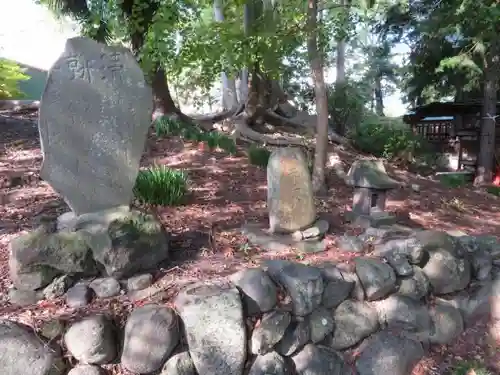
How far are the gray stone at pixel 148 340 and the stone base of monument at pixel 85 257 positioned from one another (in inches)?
14.6

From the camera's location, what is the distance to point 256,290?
9.14 ft

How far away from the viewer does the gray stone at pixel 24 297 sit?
275 centimetres

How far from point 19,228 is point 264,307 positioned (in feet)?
8.21

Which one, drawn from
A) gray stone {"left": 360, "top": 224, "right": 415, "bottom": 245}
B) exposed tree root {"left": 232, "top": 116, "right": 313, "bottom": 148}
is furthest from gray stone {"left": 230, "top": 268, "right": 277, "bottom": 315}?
exposed tree root {"left": 232, "top": 116, "right": 313, "bottom": 148}

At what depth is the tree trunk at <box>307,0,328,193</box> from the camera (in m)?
5.16

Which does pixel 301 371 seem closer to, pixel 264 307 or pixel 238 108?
pixel 264 307

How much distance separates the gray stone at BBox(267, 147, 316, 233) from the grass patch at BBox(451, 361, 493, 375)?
162 cm

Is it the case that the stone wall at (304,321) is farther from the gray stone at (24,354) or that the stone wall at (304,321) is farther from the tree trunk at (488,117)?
the tree trunk at (488,117)

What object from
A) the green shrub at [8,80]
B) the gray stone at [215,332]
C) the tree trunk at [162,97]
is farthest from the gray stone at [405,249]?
the green shrub at [8,80]

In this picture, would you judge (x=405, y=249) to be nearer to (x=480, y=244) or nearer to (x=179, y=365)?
(x=480, y=244)

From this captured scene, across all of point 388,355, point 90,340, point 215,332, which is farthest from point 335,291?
point 90,340

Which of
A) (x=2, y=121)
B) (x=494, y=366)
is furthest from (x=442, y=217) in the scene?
(x=2, y=121)

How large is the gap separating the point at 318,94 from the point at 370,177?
177 cm

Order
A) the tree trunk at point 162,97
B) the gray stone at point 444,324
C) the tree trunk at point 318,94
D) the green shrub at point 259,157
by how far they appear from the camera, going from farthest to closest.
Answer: the tree trunk at point 162,97, the green shrub at point 259,157, the tree trunk at point 318,94, the gray stone at point 444,324
